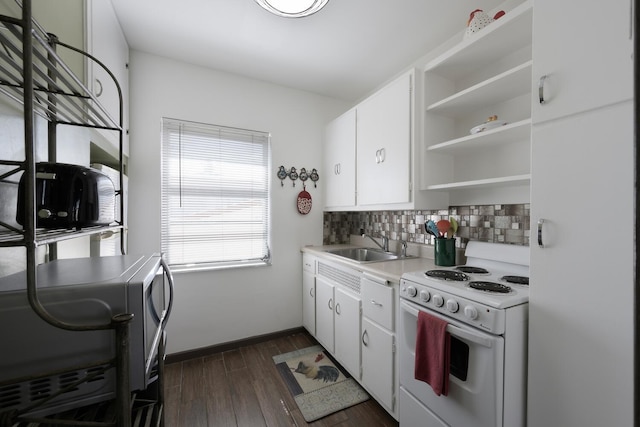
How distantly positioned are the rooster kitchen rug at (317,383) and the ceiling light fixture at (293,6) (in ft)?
8.21

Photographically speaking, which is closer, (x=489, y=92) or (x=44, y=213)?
(x=44, y=213)

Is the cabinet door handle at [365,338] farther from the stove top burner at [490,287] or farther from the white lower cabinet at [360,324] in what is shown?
the stove top burner at [490,287]

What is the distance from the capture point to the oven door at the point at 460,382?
1.05 meters

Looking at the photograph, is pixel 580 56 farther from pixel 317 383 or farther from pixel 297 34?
pixel 317 383

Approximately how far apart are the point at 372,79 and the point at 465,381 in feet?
8.29

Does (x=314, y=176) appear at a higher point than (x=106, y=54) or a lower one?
lower

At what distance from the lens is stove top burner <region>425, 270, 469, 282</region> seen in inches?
54.5

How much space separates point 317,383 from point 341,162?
1925 mm

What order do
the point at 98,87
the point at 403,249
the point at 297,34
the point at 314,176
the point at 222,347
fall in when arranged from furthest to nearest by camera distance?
the point at 314,176 → the point at 222,347 → the point at 403,249 → the point at 297,34 → the point at 98,87

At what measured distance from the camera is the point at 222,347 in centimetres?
243

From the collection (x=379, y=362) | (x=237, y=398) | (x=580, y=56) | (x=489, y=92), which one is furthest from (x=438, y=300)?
(x=237, y=398)

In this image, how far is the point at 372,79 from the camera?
2.59m

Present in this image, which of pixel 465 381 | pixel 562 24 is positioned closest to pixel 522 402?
pixel 465 381

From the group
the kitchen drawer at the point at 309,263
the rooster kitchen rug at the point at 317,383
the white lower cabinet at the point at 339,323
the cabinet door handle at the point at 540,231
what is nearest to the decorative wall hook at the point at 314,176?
the kitchen drawer at the point at 309,263
